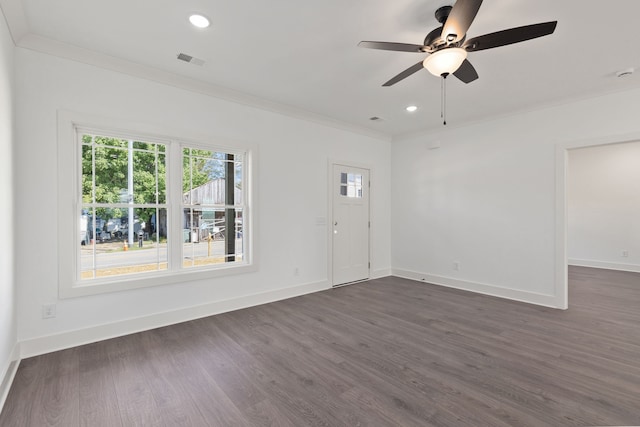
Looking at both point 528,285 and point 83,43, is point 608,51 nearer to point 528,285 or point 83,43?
point 528,285

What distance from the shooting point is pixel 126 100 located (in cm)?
313

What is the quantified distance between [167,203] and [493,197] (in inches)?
184

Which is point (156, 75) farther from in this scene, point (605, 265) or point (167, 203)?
point (605, 265)

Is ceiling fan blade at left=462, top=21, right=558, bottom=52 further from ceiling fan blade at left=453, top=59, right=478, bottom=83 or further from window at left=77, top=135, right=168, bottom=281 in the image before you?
window at left=77, top=135, right=168, bottom=281

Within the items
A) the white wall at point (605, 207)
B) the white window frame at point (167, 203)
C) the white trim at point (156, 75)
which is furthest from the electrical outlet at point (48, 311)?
the white wall at point (605, 207)

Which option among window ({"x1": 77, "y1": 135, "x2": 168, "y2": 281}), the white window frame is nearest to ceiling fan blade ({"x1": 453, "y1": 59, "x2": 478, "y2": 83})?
the white window frame

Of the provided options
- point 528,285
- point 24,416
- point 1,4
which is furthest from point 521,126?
point 24,416

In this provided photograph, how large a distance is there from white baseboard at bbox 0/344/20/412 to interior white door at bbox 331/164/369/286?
378cm

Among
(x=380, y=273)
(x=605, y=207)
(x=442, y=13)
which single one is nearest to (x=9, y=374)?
(x=442, y=13)

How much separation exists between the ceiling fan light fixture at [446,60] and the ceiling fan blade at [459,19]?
4.0 inches

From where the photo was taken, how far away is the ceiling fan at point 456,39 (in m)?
1.87

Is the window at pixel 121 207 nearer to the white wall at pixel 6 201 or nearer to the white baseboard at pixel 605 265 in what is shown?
the white wall at pixel 6 201

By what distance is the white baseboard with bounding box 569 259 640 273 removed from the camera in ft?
20.5

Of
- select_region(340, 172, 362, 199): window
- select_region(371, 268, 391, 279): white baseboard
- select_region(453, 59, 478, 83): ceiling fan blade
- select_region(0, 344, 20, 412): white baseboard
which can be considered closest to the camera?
select_region(0, 344, 20, 412): white baseboard
